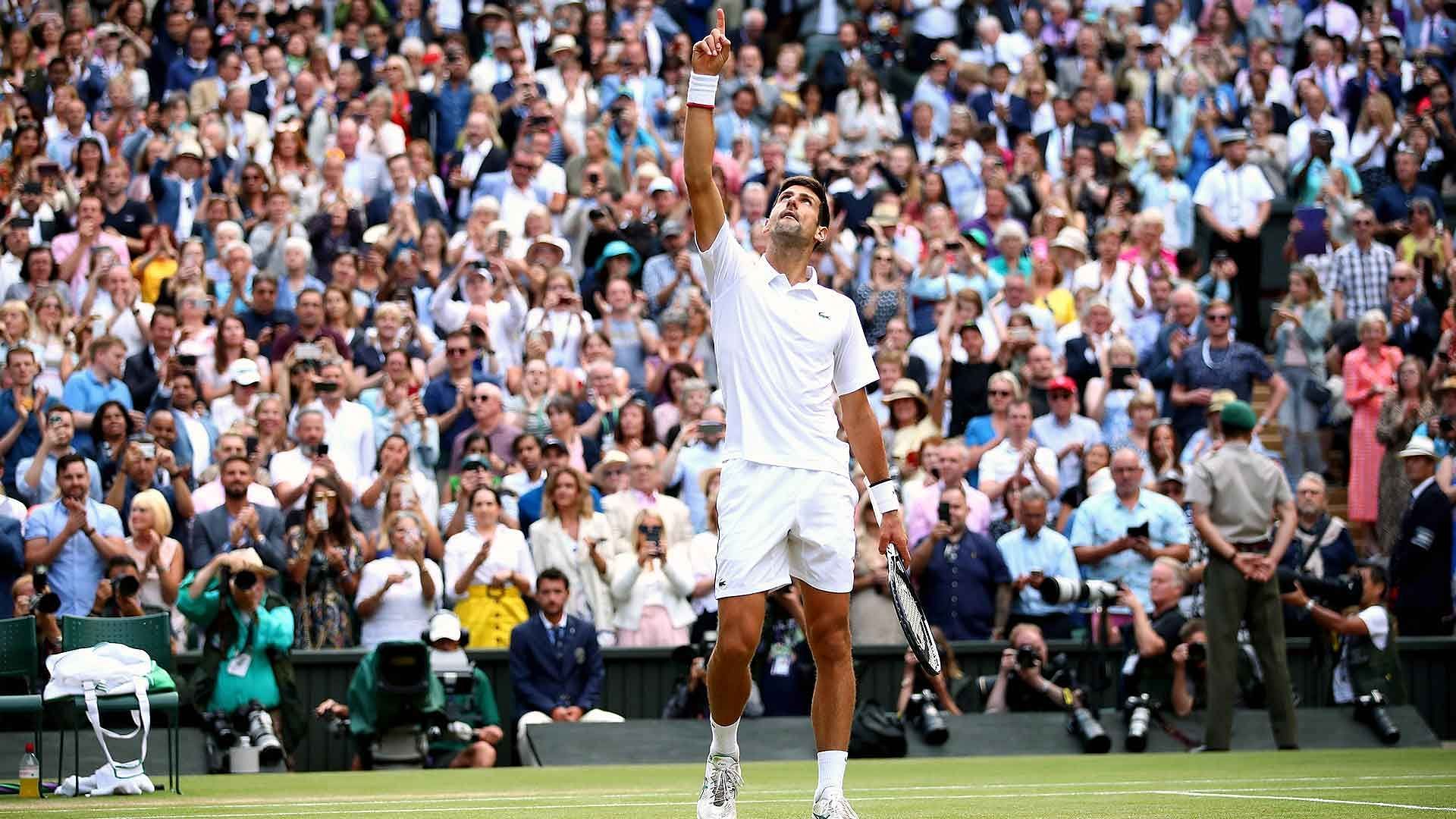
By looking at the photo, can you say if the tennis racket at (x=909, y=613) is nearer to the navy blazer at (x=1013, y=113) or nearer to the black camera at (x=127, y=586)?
the black camera at (x=127, y=586)

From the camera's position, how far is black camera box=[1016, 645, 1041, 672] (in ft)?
48.0

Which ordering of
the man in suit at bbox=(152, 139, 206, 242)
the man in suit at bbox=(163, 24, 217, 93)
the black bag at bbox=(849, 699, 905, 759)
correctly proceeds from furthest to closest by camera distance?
the man in suit at bbox=(163, 24, 217, 93) < the man in suit at bbox=(152, 139, 206, 242) < the black bag at bbox=(849, 699, 905, 759)

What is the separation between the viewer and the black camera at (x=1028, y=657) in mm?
14633

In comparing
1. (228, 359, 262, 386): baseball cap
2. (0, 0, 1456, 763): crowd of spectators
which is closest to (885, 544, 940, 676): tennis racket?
(0, 0, 1456, 763): crowd of spectators

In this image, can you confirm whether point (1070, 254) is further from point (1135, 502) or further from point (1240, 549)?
point (1240, 549)

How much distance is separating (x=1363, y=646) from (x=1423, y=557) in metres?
1.85

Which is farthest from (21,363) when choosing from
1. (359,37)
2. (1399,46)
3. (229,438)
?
(1399,46)

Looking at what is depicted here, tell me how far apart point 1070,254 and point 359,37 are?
7.92 m

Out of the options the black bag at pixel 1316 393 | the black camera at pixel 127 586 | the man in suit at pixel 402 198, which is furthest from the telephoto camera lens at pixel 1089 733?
the man in suit at pixel 402 198

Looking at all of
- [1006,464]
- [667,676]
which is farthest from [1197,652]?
[667,676]

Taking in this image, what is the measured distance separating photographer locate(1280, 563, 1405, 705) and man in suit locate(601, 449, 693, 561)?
4.40 meters

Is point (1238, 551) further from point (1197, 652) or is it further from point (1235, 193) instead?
point (1235, 193)

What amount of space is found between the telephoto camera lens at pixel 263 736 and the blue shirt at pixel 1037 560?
544 cm

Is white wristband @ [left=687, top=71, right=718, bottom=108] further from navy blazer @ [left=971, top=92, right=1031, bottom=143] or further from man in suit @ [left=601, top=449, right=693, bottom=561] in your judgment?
navy blazer @ [left=971, top=92, right=1031, bottom=143]
